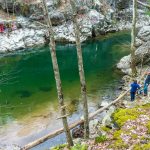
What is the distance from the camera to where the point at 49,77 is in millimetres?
37969

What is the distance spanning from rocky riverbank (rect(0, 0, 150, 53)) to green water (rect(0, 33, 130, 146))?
192 cm

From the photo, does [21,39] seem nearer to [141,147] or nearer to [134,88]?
[134,88]

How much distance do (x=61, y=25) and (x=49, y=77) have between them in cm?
2013

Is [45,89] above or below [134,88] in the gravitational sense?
below

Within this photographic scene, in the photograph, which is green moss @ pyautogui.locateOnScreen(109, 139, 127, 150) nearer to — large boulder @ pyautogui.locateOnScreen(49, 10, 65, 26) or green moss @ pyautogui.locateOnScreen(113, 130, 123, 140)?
green moss @ pyautogui.locateOnScreen(113, 130, 123, 140)

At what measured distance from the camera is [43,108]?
28.2m

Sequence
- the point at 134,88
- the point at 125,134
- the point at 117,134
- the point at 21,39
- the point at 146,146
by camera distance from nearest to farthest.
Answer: the point at 146,146
the point at 125,134
the point at 117,134
the point at 134,88
the point at 21,39

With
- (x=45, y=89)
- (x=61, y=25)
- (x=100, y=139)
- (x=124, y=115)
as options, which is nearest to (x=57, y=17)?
(x=61, y=25)

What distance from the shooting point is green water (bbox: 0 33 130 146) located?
28750 mm

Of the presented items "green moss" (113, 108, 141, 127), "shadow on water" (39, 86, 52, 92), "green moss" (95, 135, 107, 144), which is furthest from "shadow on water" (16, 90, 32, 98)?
"green moss" (95, 135, 107, 144)

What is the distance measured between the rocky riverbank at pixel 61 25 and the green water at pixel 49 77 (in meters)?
1.92

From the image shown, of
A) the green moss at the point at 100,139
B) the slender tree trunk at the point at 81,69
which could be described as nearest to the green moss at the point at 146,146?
the green moss at the point at 100,139

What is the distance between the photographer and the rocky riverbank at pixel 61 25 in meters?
52.4

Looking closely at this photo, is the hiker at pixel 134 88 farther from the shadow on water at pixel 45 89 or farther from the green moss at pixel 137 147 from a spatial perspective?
the shadow on water at pixel 45 89
